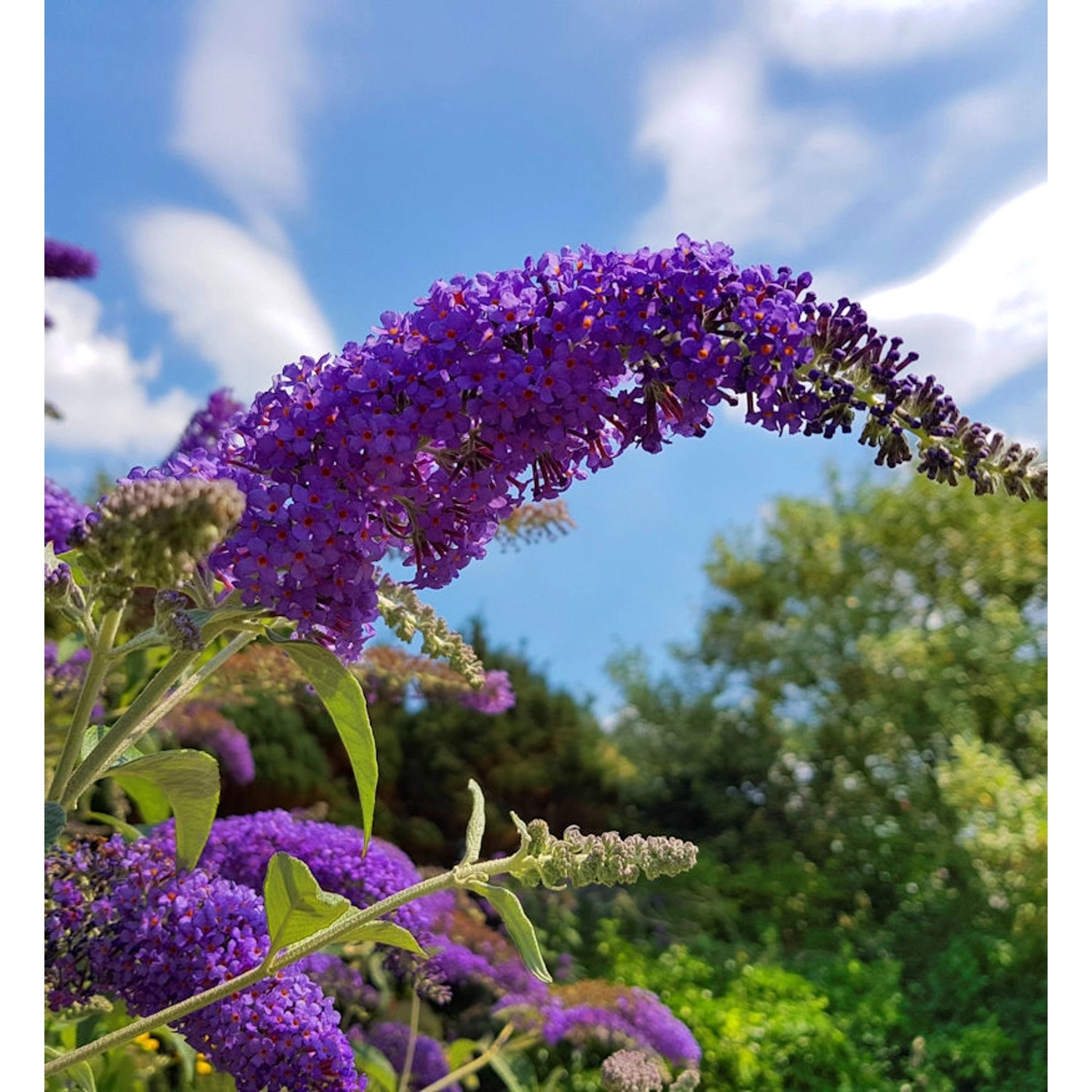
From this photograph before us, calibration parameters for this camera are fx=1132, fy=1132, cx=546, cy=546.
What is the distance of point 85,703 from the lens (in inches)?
24.0

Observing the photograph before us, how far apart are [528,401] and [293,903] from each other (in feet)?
0.98

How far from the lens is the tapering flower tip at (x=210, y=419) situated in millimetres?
1308

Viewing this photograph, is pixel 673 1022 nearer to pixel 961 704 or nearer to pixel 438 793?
pixel 438 793

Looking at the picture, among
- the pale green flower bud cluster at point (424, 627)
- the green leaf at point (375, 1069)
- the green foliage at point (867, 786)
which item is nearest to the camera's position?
the pale green flower bud cluster at point (424, 627)

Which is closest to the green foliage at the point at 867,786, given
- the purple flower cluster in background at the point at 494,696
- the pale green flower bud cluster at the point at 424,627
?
the purple flower cluster in background at the point at 494,696

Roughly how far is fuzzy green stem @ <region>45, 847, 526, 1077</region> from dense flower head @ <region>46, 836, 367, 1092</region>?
0.07 m

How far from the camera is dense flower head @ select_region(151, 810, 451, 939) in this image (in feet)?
3.06

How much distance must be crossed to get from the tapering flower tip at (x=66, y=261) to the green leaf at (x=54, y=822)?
40.7 inches

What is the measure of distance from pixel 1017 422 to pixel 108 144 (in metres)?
2.44

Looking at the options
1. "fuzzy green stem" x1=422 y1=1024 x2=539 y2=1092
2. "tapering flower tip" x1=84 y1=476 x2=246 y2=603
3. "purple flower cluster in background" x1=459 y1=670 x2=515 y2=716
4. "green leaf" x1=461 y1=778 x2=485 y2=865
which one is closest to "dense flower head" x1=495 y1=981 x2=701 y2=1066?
"fuzzy green stem" x1=422 y1=1024 x2=539 y2=1092

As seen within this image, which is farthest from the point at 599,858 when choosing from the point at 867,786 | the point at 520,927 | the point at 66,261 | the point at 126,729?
the point at 867,786

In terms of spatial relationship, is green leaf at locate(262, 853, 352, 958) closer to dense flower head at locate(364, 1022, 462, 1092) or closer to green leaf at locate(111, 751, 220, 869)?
green leaf at locate(111, 751, 220, 869)

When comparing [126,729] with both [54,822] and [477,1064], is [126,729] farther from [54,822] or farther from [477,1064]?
[477,1064]

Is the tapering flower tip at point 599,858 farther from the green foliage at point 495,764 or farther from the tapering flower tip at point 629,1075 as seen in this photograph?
the green foliage at point 495,764
